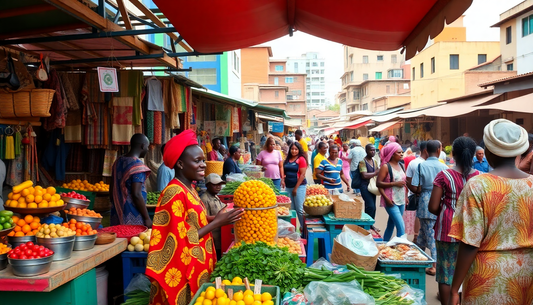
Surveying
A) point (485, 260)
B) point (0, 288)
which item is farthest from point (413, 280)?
point (0, 288)

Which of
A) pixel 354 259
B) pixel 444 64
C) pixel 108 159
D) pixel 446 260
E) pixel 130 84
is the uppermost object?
pixel 444 64

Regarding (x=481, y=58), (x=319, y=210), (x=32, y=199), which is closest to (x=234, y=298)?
(x=32, y=199)

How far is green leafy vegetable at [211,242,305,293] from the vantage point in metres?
3.09

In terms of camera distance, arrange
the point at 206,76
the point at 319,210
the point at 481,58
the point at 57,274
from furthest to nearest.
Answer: the point at 481,58 < the point at 206,76 < the point at 319,210 < the point at 57,274

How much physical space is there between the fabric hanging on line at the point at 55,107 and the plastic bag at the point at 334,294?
4856 millimetres

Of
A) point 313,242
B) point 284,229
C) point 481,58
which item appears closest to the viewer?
point 284,229

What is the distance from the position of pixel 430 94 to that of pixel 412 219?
97.9 feet

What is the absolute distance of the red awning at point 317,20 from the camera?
3857 mm

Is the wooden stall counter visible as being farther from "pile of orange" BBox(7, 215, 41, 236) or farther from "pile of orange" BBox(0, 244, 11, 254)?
"pile of orange" BBox(7, 215, 41, 236)

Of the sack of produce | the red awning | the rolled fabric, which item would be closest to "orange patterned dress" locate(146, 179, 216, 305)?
the sack of produce

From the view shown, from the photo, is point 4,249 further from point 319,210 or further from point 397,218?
point 397,218

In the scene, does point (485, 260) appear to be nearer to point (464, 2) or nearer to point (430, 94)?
point (464, 2)

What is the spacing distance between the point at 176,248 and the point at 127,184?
2491 millimetres

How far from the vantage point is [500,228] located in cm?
260
